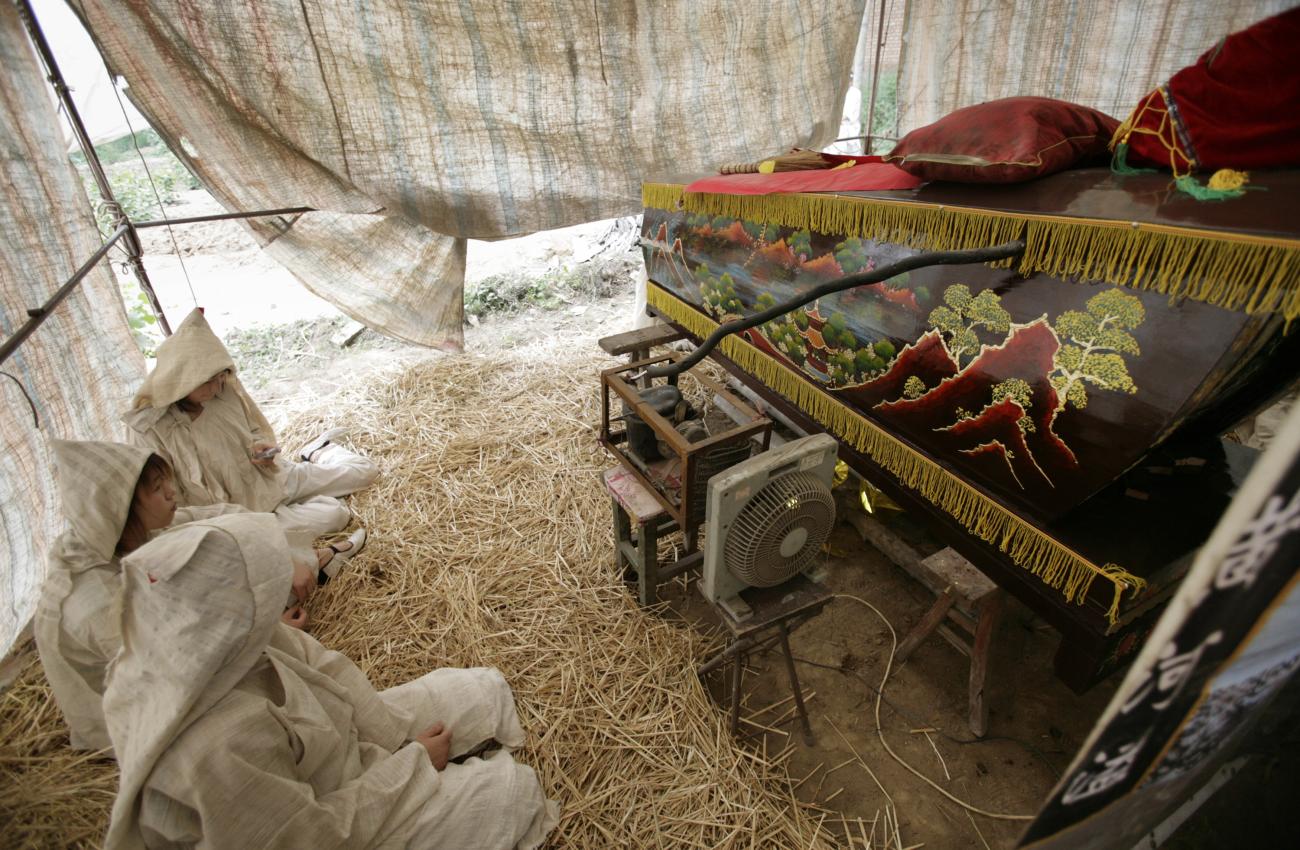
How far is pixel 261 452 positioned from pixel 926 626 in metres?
3.30

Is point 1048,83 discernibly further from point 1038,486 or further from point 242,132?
point 242,132

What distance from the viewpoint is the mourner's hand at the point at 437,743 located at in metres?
1.84

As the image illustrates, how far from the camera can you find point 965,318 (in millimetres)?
2051

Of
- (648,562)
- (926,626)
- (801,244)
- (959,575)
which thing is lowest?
(926,626)

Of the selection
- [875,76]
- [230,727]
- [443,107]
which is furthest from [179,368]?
[875,76]

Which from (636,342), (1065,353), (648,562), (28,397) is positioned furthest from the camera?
(636,342)

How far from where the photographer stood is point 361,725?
176 cm

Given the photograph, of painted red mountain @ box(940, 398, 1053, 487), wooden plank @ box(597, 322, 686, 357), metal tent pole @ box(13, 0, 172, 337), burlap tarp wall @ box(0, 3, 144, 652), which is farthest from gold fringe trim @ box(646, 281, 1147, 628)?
metal tent pole @ box(13, 0, 172, 337)

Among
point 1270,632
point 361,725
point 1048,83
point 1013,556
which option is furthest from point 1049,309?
point 1048,83

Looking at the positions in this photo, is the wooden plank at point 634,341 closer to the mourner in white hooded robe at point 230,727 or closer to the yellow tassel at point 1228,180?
the mourner in white hooded robe at point 230,727

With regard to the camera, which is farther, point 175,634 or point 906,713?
point 906,713

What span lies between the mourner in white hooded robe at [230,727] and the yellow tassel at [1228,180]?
2.57 m

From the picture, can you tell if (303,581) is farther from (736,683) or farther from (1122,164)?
(1122,164)

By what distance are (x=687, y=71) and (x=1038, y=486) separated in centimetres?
376
